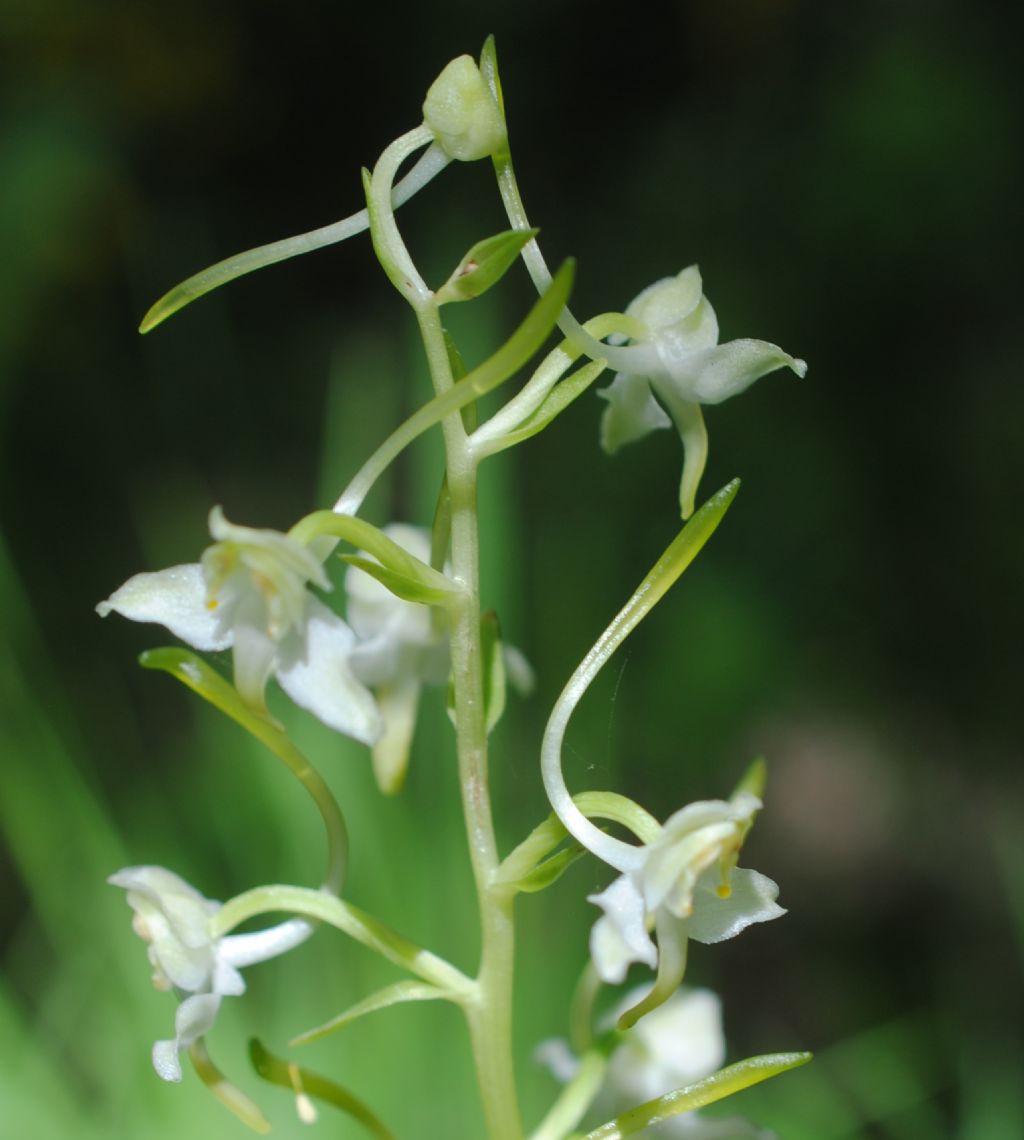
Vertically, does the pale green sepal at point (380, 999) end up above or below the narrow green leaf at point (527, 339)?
below

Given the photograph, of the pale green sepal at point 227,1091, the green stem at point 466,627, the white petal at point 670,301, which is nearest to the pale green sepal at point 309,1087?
the pale green sepal at point 227,1091

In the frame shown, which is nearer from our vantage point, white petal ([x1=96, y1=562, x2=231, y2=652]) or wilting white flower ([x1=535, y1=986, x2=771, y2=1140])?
white petal ([x1=96, y1=562, x2=231, y2=652])

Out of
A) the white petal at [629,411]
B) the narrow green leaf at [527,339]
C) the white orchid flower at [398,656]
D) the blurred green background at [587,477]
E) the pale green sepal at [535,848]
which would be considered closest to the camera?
the narrow green leaf at [527,339]

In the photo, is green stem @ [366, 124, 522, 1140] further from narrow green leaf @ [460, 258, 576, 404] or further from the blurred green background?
the blurred green background

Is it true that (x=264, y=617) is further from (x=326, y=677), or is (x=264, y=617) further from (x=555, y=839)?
(x=555, y=839)

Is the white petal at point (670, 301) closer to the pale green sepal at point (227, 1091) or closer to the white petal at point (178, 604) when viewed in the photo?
the white petal at point (178, 604)

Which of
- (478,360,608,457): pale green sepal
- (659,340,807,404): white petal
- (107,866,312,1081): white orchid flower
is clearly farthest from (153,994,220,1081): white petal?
(659,340,807,404): white petal
